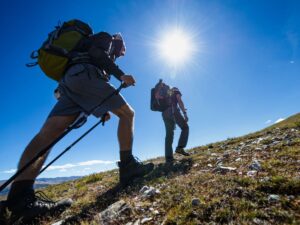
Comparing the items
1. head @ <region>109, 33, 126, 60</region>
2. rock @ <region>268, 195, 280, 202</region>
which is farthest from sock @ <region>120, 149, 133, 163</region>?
rock @ <region>268, 195, 280, 202</region>

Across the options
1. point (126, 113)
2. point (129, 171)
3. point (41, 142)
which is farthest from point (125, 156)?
point (41, 142)

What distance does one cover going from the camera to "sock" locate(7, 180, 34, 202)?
4.40 m

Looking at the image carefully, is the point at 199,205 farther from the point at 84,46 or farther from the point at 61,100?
the point at 84,46

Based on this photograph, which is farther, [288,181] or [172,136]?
[172,136]

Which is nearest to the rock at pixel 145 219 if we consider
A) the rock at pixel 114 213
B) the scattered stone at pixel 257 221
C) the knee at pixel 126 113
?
the rock at pixel 114 213

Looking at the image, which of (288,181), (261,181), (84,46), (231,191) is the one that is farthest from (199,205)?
(84,46)

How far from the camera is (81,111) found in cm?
536

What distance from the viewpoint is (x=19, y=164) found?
14.9 feet

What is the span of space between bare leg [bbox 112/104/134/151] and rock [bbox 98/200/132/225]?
6.03 feet

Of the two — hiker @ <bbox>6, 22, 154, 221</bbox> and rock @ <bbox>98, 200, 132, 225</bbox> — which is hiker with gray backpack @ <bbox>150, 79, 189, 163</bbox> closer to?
hiker @ <bbox>6, 22, 154, 221</bbox>

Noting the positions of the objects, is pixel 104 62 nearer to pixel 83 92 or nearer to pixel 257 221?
pixel 83 92

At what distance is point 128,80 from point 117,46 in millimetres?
1441

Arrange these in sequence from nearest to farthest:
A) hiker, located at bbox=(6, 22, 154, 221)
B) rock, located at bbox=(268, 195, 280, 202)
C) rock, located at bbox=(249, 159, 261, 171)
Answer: rock, located at bbox=(268, 195, 280, 202)
hiker, located at bbox=(6, 22, 154, 221)
rock, located at bbox=(249, 159, 261, 171)

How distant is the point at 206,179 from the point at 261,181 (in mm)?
1047
